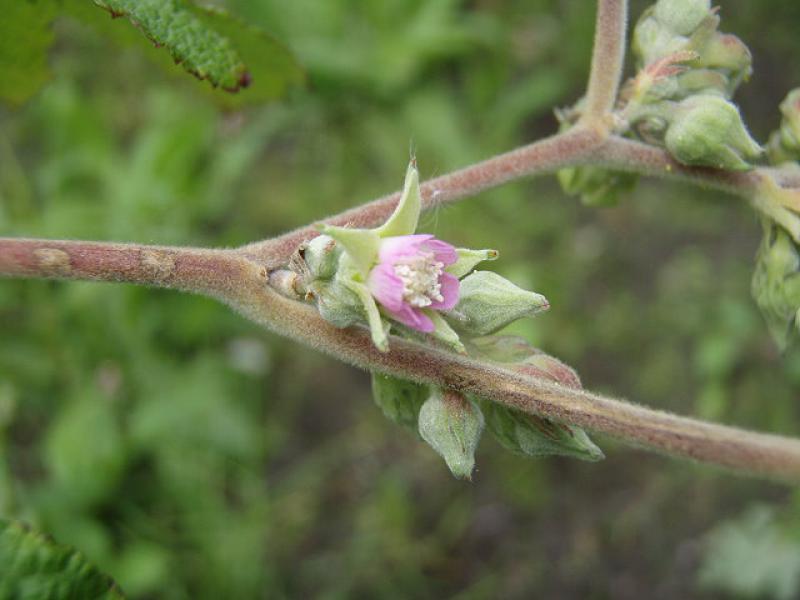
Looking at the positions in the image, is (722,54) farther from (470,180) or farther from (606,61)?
(470,180)

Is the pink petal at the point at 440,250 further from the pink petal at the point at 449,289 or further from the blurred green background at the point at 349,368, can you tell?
the blurred green background at the point at 349,368

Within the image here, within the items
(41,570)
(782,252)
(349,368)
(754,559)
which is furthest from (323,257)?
(349,368)

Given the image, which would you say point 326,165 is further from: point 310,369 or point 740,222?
point 740,222

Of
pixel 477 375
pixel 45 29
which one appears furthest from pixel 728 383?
pixel 45 29

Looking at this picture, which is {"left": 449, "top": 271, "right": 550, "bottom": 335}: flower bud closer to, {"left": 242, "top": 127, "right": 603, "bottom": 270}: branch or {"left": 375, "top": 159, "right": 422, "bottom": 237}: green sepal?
{"left": 375, "top": 159, "right": 422, "bottom": 237}: green sepal

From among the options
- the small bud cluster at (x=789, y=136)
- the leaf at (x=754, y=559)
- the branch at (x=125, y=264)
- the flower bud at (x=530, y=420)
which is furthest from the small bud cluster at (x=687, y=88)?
the leaf at (x=754, y=559)

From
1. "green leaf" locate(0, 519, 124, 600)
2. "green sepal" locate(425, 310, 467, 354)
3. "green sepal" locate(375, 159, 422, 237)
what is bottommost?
"green leaf" locate(0, 519, 124, 600)

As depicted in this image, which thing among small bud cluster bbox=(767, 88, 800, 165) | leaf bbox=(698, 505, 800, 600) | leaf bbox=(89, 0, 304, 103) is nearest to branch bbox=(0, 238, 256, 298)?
leaf bbox=(89, 0, 304, 103)
